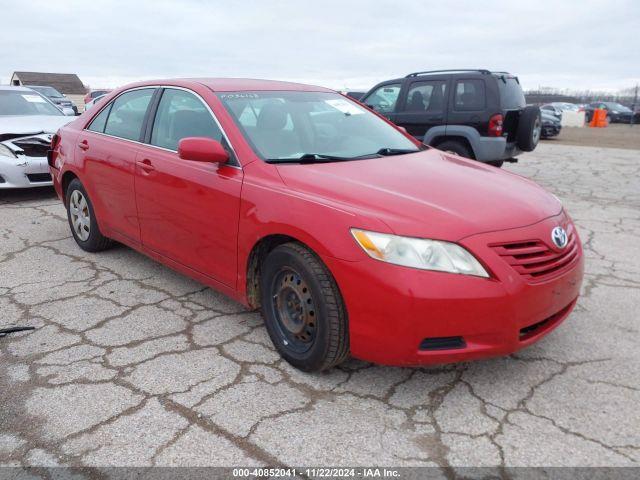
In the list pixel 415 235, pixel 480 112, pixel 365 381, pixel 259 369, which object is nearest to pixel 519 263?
pixel 415 235

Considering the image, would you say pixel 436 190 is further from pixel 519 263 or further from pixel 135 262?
pixel 135 262

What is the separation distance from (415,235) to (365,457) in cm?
99

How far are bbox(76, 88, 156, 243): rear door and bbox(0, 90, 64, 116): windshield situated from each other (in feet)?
13.2

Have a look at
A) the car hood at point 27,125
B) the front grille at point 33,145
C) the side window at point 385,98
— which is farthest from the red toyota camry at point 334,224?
the side window at point 385,98

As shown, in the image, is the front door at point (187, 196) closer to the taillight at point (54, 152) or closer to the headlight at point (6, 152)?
the taillight at point (54, 152)

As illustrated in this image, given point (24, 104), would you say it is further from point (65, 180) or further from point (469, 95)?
point (469, 95)

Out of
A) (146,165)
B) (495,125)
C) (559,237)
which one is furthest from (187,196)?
(495,125)

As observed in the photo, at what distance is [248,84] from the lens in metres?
3.79

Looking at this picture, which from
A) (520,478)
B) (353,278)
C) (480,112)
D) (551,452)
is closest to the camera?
(520,478)

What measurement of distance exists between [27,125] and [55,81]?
4785 cm

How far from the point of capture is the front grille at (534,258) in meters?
2.47

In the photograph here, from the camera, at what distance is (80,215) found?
482 centimetres

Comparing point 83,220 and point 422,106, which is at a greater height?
point 422,106

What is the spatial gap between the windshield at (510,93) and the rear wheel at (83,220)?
5.87m
